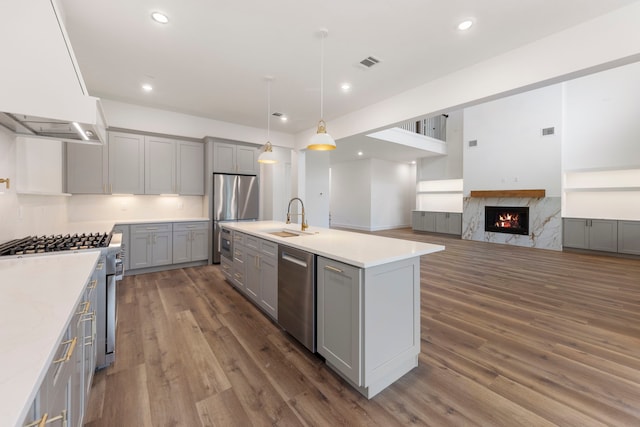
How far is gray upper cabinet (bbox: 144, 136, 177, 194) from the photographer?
15.1 feet

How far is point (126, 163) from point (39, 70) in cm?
349

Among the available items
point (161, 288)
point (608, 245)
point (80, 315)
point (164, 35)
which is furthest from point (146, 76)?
point (608, 245)

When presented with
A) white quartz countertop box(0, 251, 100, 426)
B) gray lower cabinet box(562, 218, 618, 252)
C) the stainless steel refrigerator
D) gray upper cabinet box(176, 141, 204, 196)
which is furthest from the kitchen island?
gray lower cabinet box(562, 218, 618, 252)

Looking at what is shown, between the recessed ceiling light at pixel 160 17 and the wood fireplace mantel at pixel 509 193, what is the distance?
7.95 m

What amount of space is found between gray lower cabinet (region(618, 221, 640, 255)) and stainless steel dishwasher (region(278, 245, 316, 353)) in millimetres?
7203

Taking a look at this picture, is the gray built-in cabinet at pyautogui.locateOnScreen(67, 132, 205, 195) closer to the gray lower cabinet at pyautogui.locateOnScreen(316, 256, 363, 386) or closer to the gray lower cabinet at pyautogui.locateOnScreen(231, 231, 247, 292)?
the gray lower cabinet at pyautogui.locateOnScreen(231, 231, 247, 292)

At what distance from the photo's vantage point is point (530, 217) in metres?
6.77

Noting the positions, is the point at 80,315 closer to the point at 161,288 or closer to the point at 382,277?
the point at 382,277

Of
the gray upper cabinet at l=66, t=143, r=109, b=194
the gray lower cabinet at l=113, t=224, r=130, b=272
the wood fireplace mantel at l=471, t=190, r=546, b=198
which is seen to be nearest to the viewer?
the gray upper cabinet at l=66, t=143, r=109, b=194

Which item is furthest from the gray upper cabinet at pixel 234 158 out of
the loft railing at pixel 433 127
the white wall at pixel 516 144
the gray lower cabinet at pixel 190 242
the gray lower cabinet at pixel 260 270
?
the white wall at pixel 516 144

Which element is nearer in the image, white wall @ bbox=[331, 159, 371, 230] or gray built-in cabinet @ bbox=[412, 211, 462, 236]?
gray built-in cabinet @ bbox=[412, 211, 462, 236]

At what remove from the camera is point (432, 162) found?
31.9 ft

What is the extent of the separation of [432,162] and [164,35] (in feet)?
29.8


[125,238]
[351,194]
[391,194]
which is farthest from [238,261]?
[391,194]
